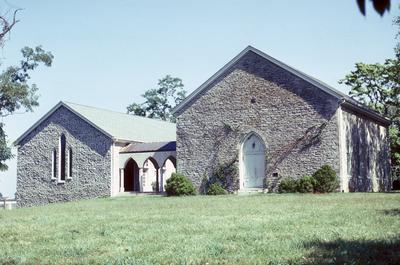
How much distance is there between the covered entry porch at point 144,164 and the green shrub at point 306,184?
11.3 metres

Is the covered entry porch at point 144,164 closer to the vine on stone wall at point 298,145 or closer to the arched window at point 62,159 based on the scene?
the arched window at point 62,159

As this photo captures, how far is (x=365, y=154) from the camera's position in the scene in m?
32.8

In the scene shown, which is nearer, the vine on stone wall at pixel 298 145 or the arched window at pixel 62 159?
the vine on stone wall at pixel 298 145

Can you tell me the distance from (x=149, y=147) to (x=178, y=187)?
313 inches

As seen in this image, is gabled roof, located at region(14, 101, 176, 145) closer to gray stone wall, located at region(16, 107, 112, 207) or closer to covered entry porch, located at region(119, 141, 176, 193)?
gray stone wall, located at region(16, 107, 112, 207)

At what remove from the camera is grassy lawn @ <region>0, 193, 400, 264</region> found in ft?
26.4

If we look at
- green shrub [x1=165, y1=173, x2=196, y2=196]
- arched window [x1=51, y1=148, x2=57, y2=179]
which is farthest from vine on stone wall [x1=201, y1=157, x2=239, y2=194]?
arched window [x1=51, y1=148, x2=57, y2=179]

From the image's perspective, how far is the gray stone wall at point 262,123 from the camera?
27562 mm

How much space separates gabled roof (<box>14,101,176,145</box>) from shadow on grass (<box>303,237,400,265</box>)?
93.7ft

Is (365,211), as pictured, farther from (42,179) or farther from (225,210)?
(42,179)

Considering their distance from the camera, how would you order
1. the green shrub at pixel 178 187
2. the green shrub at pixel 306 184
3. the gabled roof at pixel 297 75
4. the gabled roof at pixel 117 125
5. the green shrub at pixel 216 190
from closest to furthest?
the green shrub at pixel 306 184 < the gabled roof at pixel 297 75 < the green shrub at pixel 216 190 < the green shrub at pixel 178 187 < the gabled roof at pixel 117 125

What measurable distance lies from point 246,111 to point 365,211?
15.9 meters

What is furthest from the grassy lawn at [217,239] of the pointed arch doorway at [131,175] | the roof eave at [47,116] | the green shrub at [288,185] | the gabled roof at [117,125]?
the pointed arch doorway at [131,175]

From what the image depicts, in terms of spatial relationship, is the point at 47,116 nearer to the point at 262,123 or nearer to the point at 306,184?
the point at 262,123
